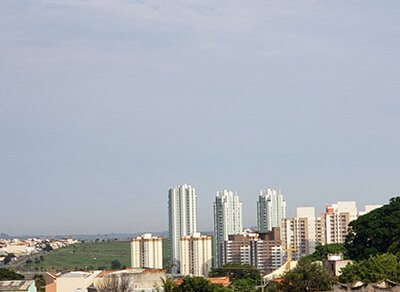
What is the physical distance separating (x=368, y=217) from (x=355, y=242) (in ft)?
6.62

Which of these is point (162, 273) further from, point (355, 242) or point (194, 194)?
point (194, 194)

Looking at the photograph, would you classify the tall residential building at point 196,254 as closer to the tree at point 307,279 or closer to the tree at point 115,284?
the tree at point 115,284

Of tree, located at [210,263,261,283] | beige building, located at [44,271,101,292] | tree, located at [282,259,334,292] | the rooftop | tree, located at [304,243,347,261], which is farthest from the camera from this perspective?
tree, located at [210,263,261,283]

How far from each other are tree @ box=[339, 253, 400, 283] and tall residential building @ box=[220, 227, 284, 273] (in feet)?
324

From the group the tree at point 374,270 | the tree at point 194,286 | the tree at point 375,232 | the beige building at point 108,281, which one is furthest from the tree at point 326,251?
the tree at point 374,270

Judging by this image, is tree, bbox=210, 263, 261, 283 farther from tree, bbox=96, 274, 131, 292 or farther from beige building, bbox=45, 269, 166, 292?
tree, bbox=96, 274, 131, 292

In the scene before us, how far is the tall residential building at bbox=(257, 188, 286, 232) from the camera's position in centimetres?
18725

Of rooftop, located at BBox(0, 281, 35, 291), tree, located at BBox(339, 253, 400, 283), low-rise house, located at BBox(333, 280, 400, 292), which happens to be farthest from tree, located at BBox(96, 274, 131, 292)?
low-rise house, located at BBox(333, 280, 400, 292)

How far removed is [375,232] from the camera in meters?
72.8

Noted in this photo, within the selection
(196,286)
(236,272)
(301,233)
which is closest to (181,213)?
(301,233)

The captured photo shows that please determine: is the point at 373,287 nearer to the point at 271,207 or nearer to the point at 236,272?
the point at 236,272

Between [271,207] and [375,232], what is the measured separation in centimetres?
11524

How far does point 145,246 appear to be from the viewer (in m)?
154

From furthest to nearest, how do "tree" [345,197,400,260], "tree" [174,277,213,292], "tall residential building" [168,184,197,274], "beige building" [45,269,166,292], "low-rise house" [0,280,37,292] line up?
"tall residential building" [168,184,197,274]
"tree" [345,197,400,260]
"low-rise house" [0,280,37,292]
"beige building" [45,269,166,292]
"tree" [174,277,213,292]
